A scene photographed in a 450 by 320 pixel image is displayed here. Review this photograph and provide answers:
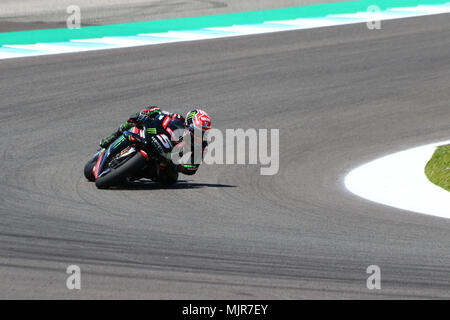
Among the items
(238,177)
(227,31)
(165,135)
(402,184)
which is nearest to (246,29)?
(227,31)

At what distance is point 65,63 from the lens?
60.0ft

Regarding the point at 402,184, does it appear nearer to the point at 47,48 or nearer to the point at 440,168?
the point at 440,168

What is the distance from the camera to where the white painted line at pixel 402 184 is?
33.4 feet

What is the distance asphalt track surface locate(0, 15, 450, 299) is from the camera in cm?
674

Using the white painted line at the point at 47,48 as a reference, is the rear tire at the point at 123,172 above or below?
below

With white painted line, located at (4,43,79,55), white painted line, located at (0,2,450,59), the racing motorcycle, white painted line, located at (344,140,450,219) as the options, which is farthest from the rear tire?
white painted line, located at (4,43,79,55)

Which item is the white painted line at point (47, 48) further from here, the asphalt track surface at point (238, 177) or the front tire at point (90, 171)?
the front tire at point (90, 171)

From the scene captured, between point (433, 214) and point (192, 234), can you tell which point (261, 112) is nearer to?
point (433, 214)

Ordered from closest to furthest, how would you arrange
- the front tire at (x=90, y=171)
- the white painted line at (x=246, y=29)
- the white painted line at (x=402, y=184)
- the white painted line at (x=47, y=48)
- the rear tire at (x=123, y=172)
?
the white painted line at (x=402, y=184)
the rear tire at (x=123, y=172)
the front tire at (x=90, y=171)
the white painted line at (x=47, y=48)
the white painted line at (x=246, y=29)

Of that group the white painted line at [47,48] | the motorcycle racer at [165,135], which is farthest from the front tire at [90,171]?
the white painted line at [47,48]

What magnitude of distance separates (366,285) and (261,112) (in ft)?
31.7

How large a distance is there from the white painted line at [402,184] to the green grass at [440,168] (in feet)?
0.28

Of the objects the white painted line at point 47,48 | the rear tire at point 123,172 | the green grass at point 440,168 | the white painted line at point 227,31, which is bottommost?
the rear tire at point 123,172

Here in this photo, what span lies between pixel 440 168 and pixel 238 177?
272cm
